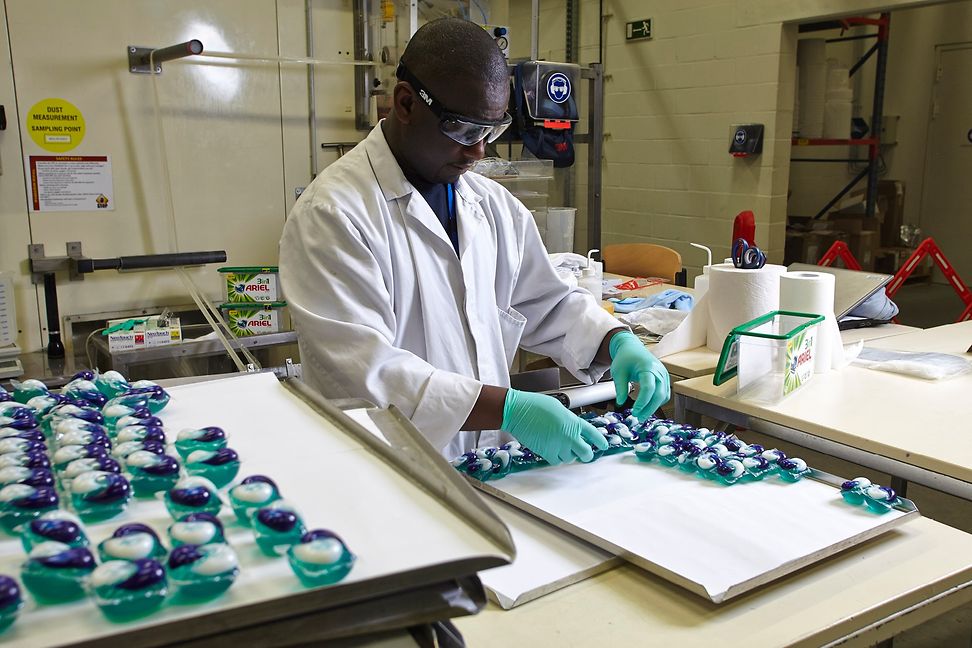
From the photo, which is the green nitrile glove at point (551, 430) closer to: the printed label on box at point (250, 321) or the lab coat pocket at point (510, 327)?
the lab coat pocket at point (510, 327)

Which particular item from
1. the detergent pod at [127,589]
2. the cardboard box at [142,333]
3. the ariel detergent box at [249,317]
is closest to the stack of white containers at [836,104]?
the ariel detergent box at [249,317]

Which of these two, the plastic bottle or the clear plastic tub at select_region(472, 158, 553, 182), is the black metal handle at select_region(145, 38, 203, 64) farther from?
the plastic bottle

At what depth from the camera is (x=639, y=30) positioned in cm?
496

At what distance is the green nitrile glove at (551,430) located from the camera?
4.07 ft

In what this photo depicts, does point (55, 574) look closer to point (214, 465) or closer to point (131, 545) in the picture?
point (131, 545)

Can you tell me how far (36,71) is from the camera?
2621 millimetres

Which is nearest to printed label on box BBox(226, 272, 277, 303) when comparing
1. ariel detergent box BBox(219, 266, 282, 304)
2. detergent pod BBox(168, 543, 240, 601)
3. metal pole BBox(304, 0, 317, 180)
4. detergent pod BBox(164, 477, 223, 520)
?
ariel detergent box BBox(219, 266, 282, 304)

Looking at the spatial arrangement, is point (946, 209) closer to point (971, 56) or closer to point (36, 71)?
point (971, 56)

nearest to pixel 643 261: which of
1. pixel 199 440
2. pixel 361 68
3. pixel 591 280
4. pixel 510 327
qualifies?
pixel 591 280

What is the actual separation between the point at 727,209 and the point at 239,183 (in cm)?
275

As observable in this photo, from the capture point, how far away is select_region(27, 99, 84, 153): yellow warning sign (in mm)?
2639

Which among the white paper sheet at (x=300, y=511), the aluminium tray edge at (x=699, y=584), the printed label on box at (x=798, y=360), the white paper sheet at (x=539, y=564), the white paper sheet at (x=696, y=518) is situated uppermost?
the white paper sheet at (x=300, y=511)

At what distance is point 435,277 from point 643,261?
2286mm

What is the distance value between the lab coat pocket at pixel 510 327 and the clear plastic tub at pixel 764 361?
431 mm
